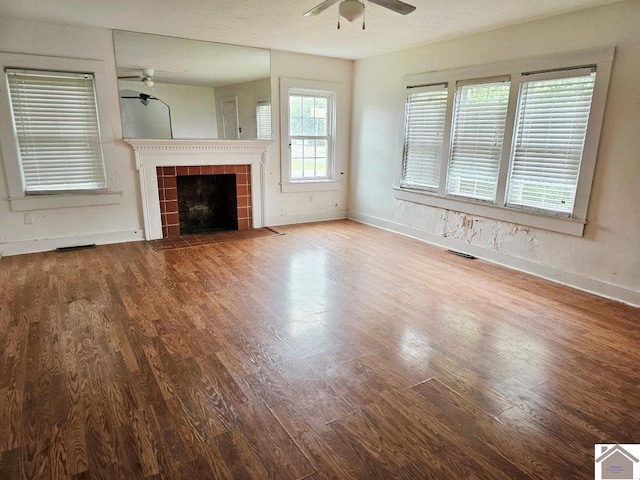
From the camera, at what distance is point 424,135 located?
16.2 feet

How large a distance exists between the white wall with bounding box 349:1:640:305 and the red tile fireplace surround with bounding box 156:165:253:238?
2130mm

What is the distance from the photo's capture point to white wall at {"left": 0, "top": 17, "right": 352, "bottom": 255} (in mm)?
4004

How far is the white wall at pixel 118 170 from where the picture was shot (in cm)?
400

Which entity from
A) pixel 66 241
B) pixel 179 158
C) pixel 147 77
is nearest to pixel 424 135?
pixel 179 158

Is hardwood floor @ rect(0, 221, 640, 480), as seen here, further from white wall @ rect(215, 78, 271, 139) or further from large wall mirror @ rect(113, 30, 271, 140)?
white wall @ rect(215, 78, 271, 139)

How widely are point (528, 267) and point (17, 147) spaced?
5.47 metres

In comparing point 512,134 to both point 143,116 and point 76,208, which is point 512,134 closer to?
point 143,116

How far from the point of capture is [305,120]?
5812mm

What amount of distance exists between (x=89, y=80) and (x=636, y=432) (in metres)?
5.44

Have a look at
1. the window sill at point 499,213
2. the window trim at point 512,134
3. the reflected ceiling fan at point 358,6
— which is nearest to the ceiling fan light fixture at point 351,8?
the reflected ceiling fan at point 358,6

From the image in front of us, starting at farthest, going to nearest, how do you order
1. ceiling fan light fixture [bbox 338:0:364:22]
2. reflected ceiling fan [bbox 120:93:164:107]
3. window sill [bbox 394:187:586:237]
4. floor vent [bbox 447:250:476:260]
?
reflected ceiling fan [bbox 120:93:164:107]
floor vent [bbox 447:250:476:260]
window sill [bbox 394:187:586:237]
ceiling fan light fixture [bbox 338:0:364:22]

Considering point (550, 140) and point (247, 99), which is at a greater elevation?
point (247, 99)

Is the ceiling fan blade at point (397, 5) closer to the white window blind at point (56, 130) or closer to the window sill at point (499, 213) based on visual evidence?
the window sill at point (499, 213)

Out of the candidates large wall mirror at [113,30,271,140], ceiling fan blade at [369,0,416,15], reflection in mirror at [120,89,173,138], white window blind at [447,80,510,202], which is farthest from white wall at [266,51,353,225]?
ceiling fan blade at [369,0,416,15]
